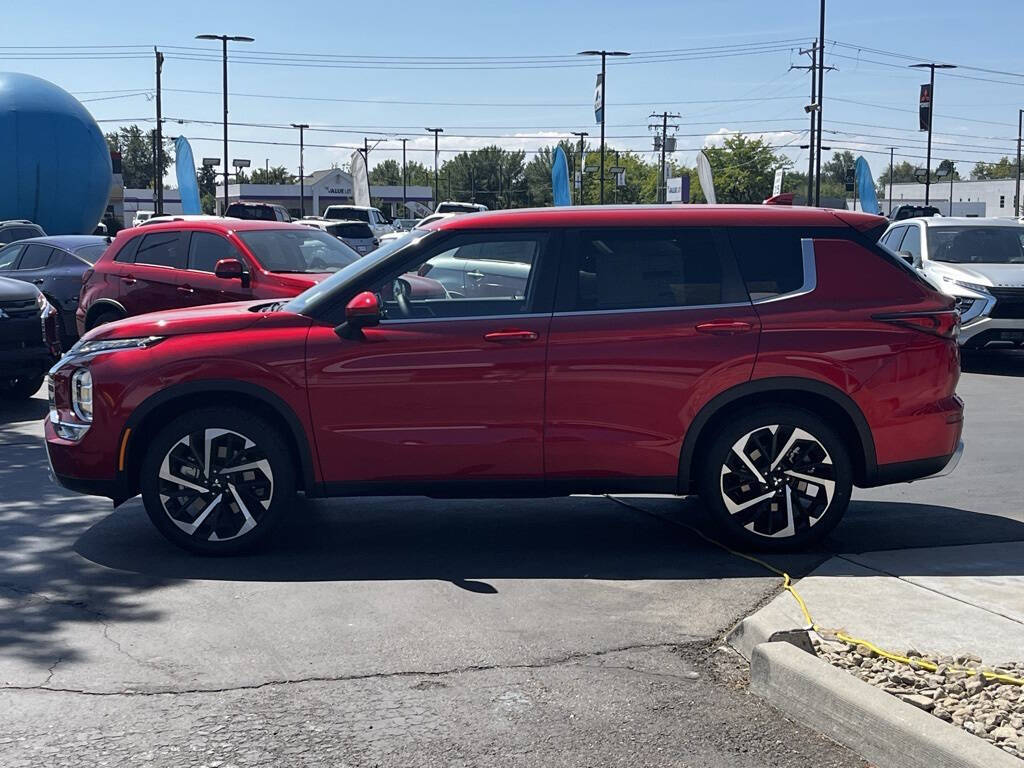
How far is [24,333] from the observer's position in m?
11.6

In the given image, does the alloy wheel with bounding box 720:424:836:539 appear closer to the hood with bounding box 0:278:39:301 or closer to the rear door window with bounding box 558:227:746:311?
the rear door window with bounding box 558:227:746:311

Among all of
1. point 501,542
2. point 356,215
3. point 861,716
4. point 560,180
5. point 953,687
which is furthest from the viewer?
point 560,180

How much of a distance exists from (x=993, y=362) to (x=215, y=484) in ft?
40.6

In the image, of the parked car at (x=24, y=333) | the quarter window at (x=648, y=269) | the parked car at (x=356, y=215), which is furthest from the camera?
the parked car at (x=356, y=215)

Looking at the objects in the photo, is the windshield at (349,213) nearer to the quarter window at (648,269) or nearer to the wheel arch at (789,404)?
the quarter window at (648,269)

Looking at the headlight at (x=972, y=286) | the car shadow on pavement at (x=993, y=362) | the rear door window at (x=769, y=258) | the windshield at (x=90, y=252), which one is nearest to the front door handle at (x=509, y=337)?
the rear door window at (x=769, y=258)

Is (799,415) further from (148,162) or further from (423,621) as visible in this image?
(148,162)

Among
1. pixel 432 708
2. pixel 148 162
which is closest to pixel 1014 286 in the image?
pixel 432 708

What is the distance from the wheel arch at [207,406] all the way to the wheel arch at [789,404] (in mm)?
1977

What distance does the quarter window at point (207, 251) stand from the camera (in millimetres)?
12602

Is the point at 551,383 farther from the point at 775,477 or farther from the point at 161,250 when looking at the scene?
the point at 161,250

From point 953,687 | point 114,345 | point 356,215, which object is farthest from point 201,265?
point 356,215

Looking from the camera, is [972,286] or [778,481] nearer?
[778,481]

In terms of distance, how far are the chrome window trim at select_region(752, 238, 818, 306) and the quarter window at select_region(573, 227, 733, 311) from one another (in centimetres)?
24
